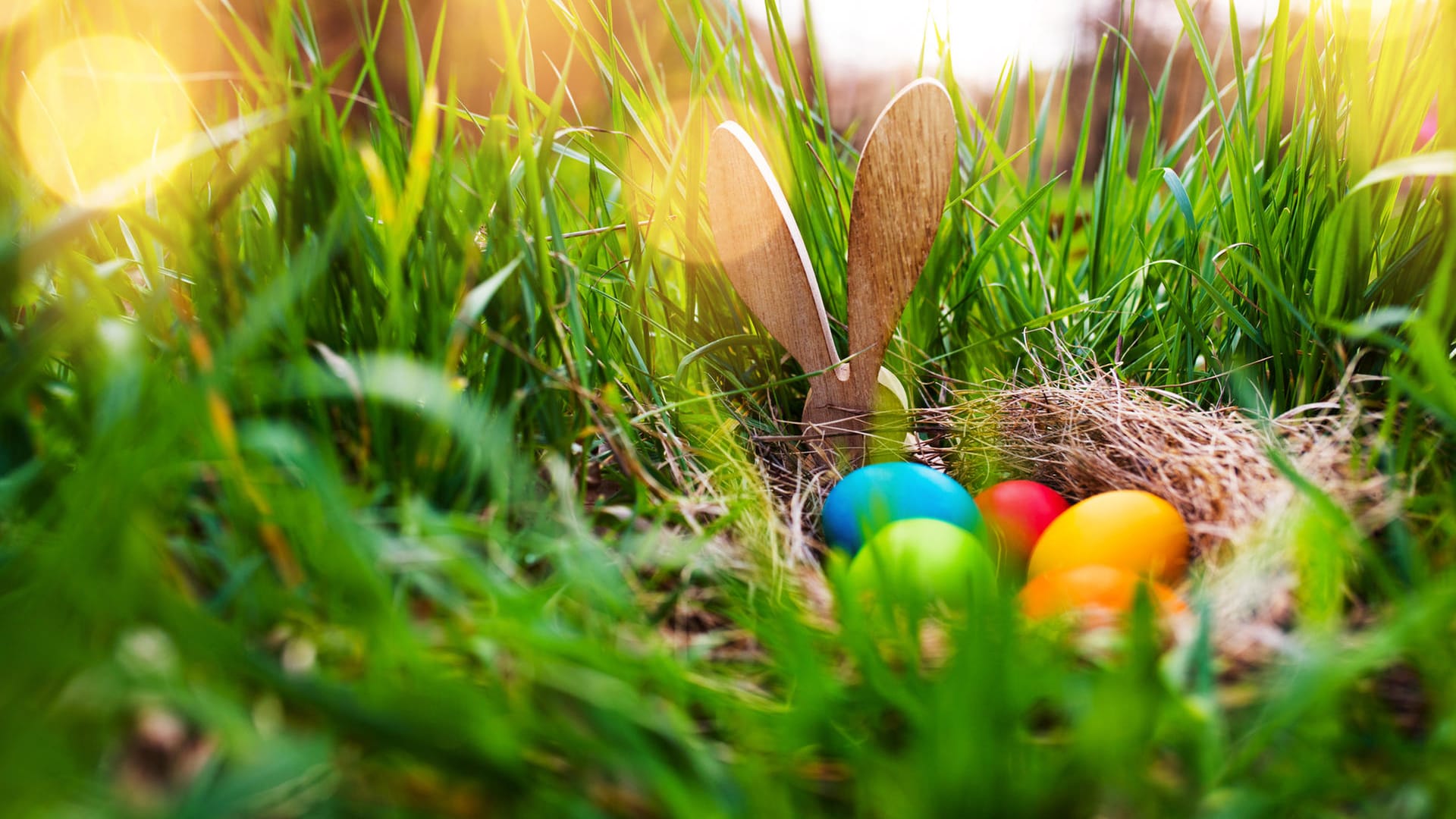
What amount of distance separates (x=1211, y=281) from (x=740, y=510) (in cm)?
72

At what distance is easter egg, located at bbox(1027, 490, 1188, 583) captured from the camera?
737 mm

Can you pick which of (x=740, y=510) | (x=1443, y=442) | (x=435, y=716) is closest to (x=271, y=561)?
(x=435, y=716)

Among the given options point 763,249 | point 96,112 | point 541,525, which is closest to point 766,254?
point 763,249

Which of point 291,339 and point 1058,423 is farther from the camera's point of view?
point 1058,423

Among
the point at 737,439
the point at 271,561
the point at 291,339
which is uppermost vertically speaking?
the point at 291,339

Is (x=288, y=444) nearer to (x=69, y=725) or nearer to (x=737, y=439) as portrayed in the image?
(x=69, y=725)

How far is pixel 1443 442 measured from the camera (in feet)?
2.22

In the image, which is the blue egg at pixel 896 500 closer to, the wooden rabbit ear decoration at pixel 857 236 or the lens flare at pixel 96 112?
the wooden rabbit ear decoration at pixel 857 236

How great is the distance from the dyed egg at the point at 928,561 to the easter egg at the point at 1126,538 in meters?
0.11

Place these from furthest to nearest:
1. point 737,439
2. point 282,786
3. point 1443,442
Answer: point 737,439, point 1443,442, point 282,786

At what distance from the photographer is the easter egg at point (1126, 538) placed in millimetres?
737

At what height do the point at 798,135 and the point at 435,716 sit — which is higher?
the point at 798,135

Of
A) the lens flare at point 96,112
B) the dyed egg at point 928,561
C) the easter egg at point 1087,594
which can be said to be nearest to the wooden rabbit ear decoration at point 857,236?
the dyed egg at point 928,561

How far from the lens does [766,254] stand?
3.02 feet
